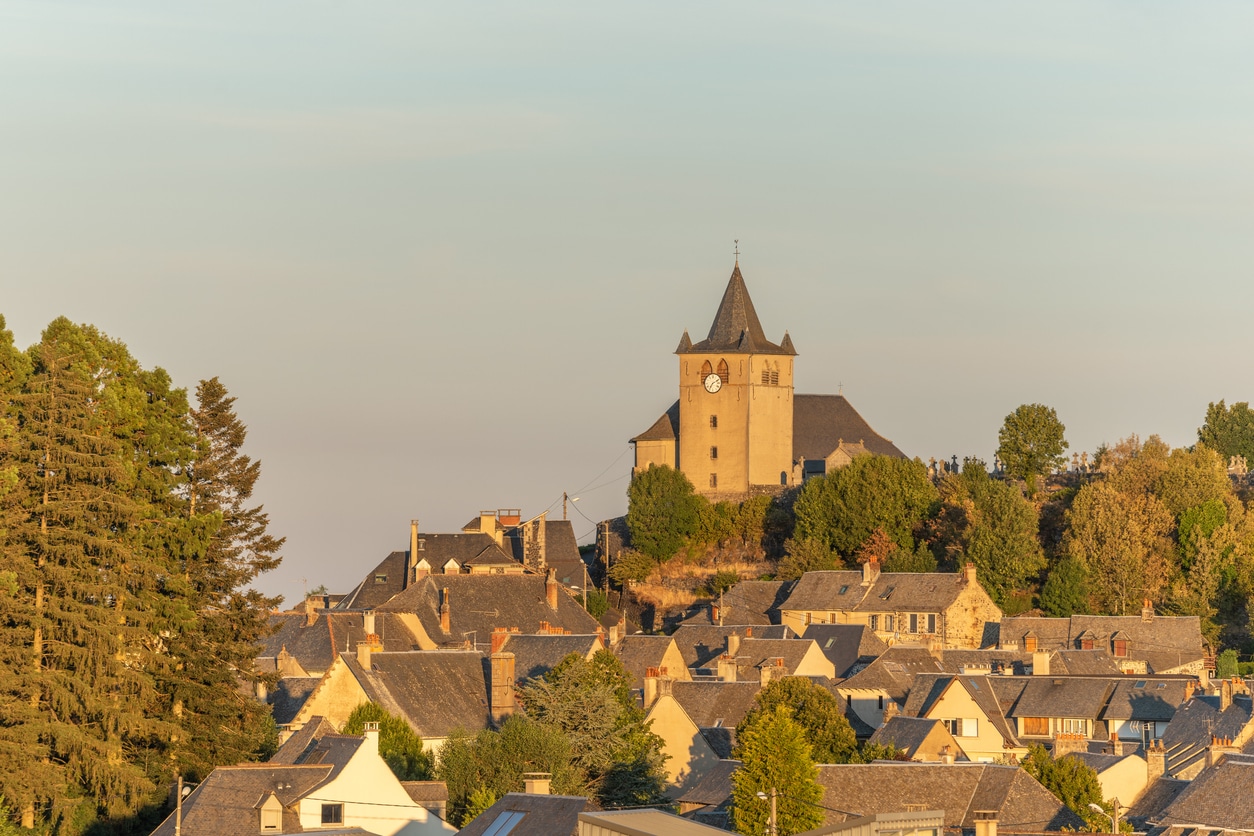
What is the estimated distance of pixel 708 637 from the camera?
7712 cm

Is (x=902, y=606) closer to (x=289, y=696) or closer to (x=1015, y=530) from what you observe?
(x=1015, y=530)

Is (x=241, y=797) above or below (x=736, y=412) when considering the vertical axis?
below

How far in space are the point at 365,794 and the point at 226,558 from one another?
11153 mm

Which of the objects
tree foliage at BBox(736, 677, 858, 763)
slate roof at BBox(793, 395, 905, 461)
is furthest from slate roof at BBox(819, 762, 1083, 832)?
slate roof at BBox(793, 395, 905, 461)

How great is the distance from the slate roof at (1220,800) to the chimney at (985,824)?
11.8ft

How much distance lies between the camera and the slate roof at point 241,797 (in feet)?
126

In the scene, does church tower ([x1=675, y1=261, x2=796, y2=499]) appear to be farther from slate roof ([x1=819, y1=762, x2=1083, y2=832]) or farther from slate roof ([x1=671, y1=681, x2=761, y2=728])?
slate roof ([x1=819, y1=762, x2=1083, y2=832])

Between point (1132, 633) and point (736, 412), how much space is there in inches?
1042

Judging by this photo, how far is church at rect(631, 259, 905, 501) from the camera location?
323 feet

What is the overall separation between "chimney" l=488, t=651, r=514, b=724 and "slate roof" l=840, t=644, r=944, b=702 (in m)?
11.3

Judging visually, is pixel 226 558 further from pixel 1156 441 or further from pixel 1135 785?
pixel 1156 441

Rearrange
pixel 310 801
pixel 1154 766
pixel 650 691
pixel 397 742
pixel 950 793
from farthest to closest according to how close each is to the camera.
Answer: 1. pixel 650 691
2. pixel 397 742
3. pixel 1154 766
4. pixel 950 793
5. pixel 310 801

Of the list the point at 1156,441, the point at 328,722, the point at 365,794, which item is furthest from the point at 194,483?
the point at 1156,441

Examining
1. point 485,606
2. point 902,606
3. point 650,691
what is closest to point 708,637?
point 902,606
